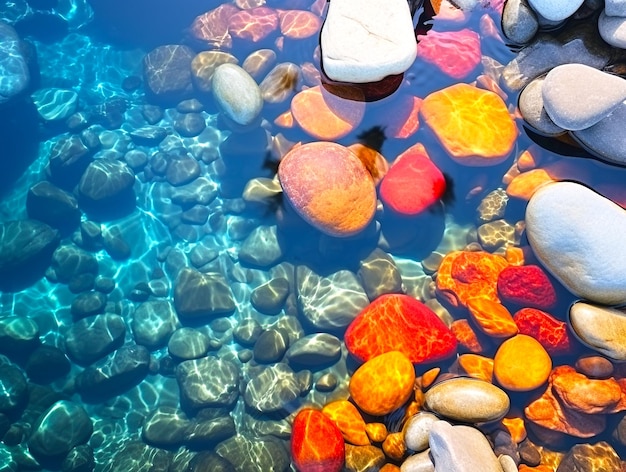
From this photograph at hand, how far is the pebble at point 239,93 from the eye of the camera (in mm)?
6012

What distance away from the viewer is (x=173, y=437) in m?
5.66

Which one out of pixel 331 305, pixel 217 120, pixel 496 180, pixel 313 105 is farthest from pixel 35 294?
pixel 496 180

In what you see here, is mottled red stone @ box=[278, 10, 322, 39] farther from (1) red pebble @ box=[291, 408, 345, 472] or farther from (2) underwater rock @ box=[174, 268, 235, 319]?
(1) red pebble @ box=[291, 408, 345, 472]

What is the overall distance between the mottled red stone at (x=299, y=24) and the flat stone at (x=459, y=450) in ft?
17.5

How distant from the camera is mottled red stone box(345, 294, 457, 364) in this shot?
5.14 meters

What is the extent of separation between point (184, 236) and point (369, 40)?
374 cm

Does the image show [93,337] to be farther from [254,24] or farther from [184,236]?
[254,24]

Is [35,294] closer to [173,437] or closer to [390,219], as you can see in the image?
[173,437]

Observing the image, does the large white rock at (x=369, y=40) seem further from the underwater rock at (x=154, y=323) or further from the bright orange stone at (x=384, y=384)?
the underwater rock at (x=154, y=323)

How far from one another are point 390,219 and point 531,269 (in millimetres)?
1712

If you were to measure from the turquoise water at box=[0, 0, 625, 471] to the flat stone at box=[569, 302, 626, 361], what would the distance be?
357mm

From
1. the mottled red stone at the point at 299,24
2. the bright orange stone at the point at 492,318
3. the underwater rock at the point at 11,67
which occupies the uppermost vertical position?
the mottled red stone at the point at 299,24

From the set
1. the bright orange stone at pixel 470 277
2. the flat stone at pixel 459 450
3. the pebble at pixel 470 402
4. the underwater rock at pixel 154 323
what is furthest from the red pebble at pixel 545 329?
the underwater rock at pixel 154 323

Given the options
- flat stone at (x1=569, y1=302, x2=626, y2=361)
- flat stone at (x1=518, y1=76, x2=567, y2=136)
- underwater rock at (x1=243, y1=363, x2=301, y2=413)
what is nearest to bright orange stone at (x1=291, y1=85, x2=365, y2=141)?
flat stone at (x1=518, y1=76, x2=567, y2=136)
